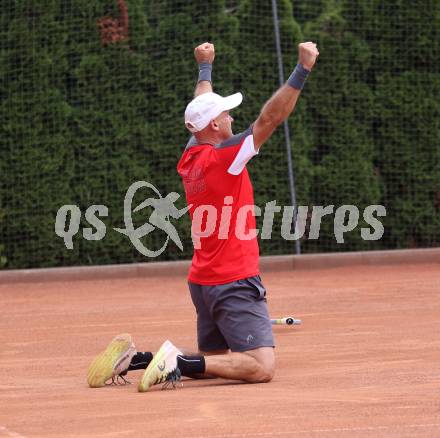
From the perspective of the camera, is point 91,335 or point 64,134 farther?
point 64,134

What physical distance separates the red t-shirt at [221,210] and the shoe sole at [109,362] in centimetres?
59

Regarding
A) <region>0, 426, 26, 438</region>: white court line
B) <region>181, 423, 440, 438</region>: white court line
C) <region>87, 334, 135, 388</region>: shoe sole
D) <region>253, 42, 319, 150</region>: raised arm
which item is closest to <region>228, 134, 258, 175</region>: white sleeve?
<region>253, 42, 319, 150</region>: raised arm

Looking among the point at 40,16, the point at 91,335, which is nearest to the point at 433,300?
the point at 91,335

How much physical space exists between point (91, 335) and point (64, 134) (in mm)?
5137

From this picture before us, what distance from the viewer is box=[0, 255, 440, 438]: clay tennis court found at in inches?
230

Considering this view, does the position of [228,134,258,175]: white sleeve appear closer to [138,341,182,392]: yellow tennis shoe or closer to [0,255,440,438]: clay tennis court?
[138,341,182,392]: yellow tennis shoe

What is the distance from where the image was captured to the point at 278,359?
27.3 feet

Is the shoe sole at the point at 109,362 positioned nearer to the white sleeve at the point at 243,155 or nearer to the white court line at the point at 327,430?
the white sleeve at the point at 243,155

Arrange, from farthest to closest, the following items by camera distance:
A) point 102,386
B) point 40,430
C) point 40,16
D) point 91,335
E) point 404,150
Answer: point 404,150 < point 40,16 < point 91,335 < point 102,386 < point 40,430

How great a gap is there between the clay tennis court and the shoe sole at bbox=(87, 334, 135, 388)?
0.09 meters

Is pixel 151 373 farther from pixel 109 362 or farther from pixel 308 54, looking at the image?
pixel 308 54

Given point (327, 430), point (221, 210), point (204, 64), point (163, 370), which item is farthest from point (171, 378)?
point (204, 64)

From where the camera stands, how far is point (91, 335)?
9.97 metres

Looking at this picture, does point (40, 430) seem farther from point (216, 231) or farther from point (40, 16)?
point (40, 16)
